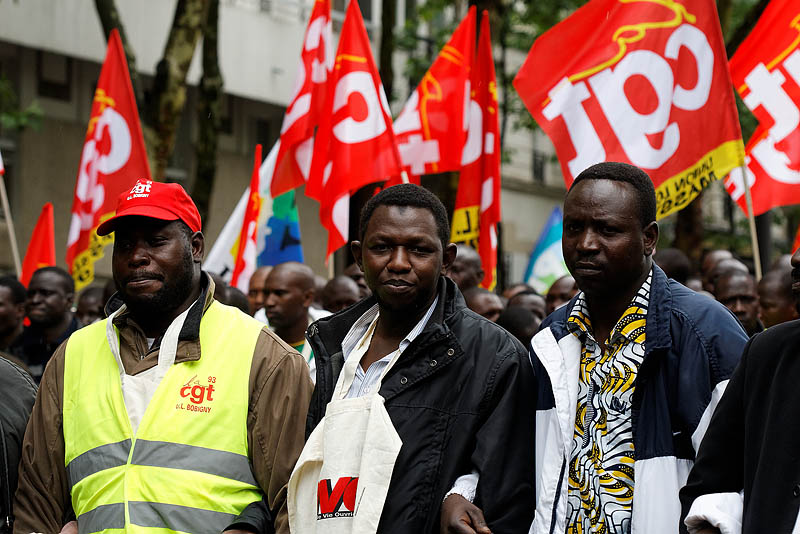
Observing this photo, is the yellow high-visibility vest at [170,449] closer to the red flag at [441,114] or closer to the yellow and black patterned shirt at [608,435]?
the yellow and black patterned shirt at [608,435]

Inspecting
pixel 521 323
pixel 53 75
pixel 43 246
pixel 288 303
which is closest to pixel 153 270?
pixel 288 303

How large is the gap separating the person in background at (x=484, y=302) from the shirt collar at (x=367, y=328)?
421cm

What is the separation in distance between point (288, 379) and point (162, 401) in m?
0.44

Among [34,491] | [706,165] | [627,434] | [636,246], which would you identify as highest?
[706,165]

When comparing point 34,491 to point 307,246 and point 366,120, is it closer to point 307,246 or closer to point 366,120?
point 366,120

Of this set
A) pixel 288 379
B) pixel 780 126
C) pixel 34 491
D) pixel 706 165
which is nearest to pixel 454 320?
pixel 288 379

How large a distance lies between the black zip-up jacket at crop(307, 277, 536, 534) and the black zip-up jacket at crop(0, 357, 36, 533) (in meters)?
1.20

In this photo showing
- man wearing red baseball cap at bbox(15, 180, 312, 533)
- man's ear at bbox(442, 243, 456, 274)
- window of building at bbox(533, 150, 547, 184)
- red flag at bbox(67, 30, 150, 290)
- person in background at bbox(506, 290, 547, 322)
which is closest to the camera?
man wearing red baseball cap at bbox(15, 180, 312, 533)

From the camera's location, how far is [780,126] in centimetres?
836

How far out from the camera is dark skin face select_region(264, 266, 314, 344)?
320 inches

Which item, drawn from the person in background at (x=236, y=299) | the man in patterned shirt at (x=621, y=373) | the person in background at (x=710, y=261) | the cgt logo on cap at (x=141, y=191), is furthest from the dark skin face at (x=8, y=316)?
the person in background at (x=710, y=261)

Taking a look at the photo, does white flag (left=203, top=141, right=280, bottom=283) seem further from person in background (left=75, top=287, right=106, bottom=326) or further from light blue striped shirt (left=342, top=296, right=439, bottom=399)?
light blue striped shirt (left=342, top=296, right=439, bottom=399)

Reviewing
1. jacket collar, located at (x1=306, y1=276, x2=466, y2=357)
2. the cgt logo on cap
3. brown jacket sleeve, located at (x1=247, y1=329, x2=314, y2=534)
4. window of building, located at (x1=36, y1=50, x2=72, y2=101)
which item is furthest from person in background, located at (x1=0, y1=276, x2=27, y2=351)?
window of building, located at (x1=36, y1=50, x2=72, y2=101)

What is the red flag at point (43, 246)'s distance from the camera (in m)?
11.6
